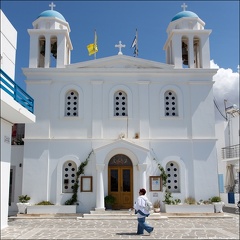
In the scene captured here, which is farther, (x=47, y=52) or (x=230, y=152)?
(x=230, y=152)

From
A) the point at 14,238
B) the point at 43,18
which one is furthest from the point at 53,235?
the point at 43,18

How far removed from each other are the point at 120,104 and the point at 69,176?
4.75 m

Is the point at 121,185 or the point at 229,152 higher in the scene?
the point at 229,152

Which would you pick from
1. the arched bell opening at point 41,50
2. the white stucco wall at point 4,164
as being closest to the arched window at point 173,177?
the white stucco wall at point 4,164

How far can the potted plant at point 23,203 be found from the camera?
18.0 m

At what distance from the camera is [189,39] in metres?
20.6

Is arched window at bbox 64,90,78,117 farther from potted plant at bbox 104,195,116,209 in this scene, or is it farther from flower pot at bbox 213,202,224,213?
flower pot at bbox 213,202,224,213

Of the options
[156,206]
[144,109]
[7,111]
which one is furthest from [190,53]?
[7,111]

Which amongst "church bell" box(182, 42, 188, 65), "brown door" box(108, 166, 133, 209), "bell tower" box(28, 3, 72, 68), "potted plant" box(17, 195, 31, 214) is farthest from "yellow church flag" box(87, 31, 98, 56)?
"potted plant" box(17, 195, 31, 214)

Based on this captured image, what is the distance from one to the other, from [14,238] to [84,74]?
10441 mm

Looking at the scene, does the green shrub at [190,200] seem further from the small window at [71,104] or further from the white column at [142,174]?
the small window at [71,104]

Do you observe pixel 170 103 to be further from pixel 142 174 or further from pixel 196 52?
pixel 142 174

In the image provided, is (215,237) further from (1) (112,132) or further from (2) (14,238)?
(1) (112,132)

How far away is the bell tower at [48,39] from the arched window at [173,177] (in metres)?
8.08
